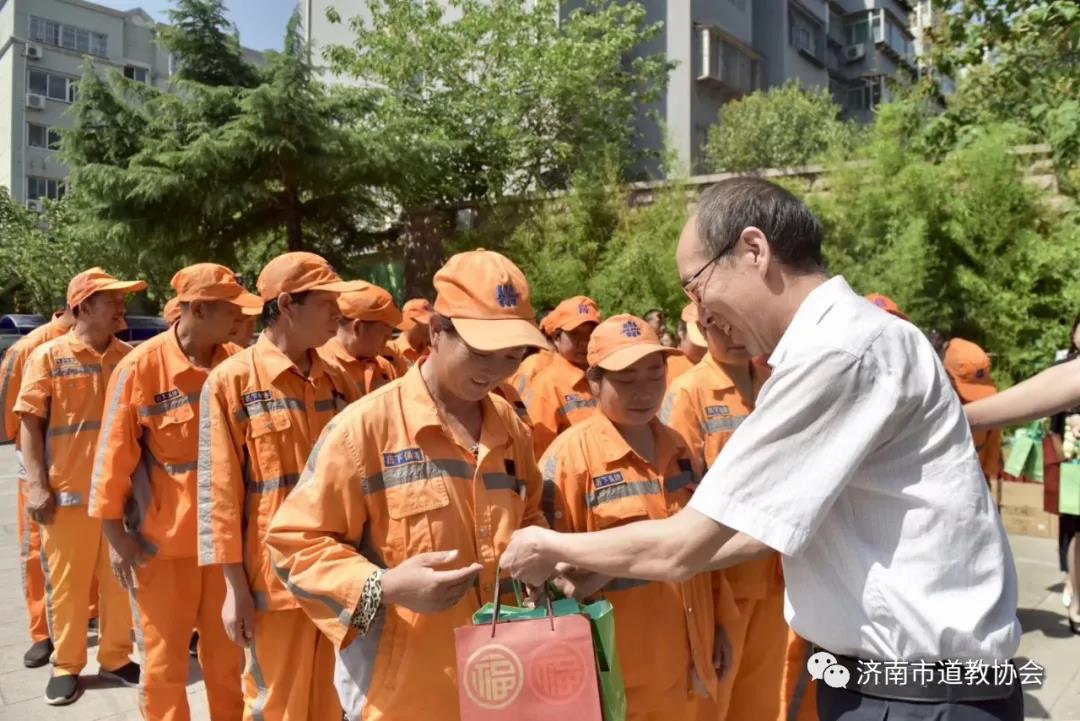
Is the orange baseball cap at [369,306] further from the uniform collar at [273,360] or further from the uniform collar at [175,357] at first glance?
the uniform collar at [273,360]

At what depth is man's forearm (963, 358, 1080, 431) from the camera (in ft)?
7.12

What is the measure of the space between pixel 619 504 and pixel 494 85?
14116 mm

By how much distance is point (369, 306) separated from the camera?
4.59 meters

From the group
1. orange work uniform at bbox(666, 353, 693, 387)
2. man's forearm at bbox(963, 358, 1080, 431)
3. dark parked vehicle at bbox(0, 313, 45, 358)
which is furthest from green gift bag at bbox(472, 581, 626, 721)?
dark parked vehicle at bbox(0, 313, 45, 358)

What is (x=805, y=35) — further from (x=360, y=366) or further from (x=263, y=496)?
(x=263, y=496)

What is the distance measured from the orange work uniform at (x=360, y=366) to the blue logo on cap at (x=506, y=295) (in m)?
2.55

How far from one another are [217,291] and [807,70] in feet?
111

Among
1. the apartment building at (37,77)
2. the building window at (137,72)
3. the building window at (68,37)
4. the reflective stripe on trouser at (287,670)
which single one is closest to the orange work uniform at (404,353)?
the reflective stripe on trouser at (287,670)

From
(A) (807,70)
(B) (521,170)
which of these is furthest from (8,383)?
(A) (807,70)

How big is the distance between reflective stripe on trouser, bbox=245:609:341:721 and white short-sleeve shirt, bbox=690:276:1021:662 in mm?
1858

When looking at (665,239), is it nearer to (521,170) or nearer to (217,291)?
(521,170)

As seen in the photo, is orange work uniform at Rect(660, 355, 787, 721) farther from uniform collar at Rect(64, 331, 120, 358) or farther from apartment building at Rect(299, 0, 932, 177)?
apartment building at Rect(299, 0, 932, 177)

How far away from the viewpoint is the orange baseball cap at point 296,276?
3.14m

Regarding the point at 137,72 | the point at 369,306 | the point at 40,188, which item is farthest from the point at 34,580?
the point at 137,72
